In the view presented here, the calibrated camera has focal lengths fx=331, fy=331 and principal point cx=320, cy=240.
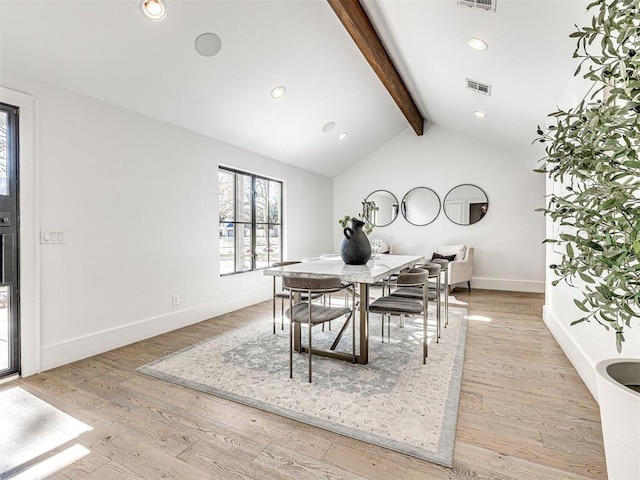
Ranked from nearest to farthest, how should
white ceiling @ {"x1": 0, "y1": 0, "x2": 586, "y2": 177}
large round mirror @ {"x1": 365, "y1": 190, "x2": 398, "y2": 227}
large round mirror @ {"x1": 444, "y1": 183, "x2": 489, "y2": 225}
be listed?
white ceiling @ {"x1": 0, "y1": 0, "x2": 586, "y2": 177}, large round mirror @ {"x1": 444, "y1": 183, "x2": 489, "y2": 225}, large round mirror @ {"x1": 365, "y1": 190, "x2": 398, "y2": 227}

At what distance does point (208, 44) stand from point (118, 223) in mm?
1800

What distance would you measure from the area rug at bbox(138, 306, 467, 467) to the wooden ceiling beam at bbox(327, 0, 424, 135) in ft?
9.54

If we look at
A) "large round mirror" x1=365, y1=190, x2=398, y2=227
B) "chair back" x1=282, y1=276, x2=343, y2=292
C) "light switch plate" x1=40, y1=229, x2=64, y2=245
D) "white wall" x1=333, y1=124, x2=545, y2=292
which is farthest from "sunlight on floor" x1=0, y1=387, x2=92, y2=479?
"white wall" x1=333, y1=124, x2=545, y2=292

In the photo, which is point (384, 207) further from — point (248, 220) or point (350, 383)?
point (350, 383)

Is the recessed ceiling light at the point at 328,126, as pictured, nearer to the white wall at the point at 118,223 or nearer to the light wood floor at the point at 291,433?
the white wall at the point at 118,223

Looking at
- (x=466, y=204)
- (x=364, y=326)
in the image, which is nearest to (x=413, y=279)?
(x=364, y=326)

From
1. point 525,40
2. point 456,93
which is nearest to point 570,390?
point 525,40

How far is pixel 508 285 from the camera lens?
590 cm

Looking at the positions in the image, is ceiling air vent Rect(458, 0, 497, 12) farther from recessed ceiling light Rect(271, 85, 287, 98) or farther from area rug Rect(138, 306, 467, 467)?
area rug Rect(138, 306, 467, 467)

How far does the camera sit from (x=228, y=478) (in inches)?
57.8

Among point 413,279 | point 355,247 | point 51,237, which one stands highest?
point 51,237

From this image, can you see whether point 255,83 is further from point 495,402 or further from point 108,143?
point 495,402

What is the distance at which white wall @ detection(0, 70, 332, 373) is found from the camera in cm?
263

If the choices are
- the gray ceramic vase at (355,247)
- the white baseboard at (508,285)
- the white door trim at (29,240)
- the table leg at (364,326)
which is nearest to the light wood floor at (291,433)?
the white door trim at (29,240)
